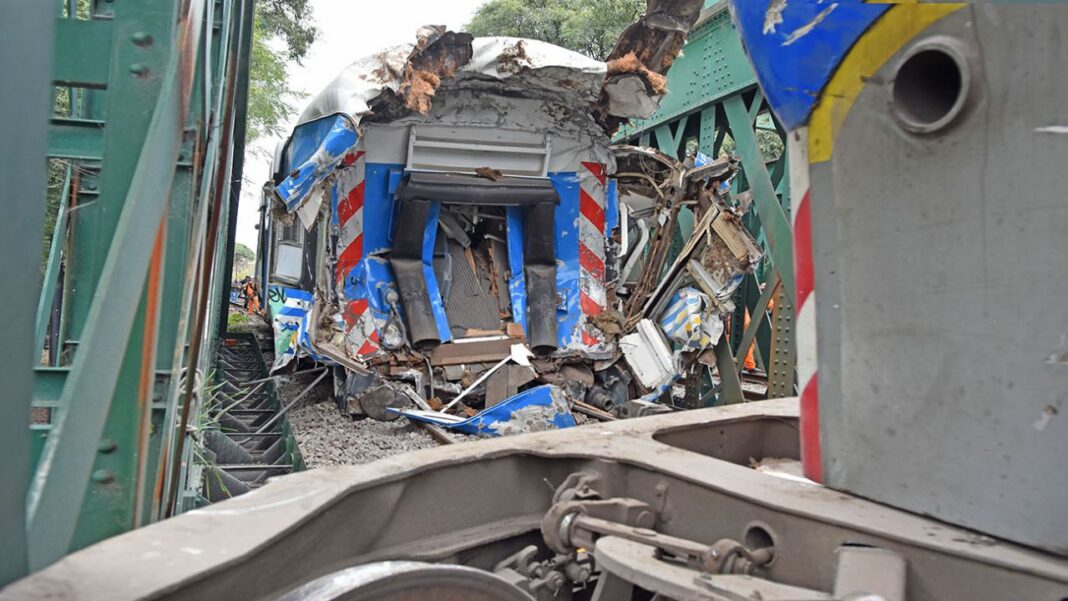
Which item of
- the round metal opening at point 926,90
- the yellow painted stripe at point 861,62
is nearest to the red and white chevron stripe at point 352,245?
the yellow painted stripe at point 861,62

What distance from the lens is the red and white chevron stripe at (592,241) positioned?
741 cm

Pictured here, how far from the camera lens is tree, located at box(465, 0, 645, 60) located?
64.5 feet

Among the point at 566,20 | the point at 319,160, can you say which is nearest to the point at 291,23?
the point at 566,20

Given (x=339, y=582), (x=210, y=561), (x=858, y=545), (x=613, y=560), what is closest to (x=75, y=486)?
(x=210, y=561)

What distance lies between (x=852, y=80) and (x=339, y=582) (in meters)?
1.31

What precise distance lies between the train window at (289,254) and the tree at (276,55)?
41.6ft

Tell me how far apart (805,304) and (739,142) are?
497cm

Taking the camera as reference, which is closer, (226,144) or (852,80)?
(852,80)

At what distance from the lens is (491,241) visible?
7.48m

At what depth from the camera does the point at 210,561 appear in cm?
135

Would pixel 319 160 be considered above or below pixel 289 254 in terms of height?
above

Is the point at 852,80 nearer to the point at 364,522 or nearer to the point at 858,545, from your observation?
the point at 858,545

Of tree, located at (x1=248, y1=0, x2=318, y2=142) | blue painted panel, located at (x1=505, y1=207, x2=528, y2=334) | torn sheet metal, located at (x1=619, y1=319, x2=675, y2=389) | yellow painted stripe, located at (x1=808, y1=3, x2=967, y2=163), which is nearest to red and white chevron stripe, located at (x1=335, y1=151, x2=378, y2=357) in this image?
blue painted panel, located at (x1=505, y1=207, x2=528, y2=334)

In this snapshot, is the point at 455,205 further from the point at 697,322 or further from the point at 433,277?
the point at 697,322
